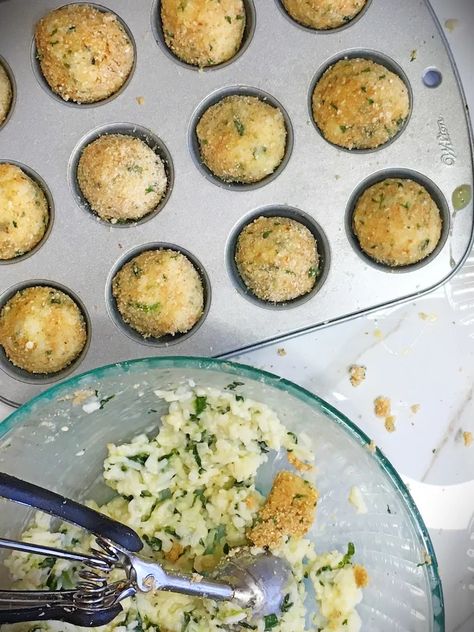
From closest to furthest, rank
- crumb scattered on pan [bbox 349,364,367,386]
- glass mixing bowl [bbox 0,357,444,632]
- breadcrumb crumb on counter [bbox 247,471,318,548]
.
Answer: glass mixing bowl [bbox 0,357,444,632], breadcrumb crumb on counter [bbox 247,471,318,548], crumb scattered on pan [bbox 349,364,367,386]

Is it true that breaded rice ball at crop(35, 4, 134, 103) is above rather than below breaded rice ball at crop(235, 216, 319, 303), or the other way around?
above

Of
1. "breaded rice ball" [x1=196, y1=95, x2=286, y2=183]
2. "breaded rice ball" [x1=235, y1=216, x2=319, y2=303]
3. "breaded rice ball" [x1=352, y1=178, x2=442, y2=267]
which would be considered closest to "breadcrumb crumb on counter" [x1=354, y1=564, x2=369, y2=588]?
"breaded rice ball" [x1=235, y1=216, x2=319, y2=303]

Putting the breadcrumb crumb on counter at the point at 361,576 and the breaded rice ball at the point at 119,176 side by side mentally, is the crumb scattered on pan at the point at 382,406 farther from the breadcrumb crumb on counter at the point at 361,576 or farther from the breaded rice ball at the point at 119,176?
the breaded rice ball at the point at 119,176

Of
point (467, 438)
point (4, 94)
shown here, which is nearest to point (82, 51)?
point (4, 94)

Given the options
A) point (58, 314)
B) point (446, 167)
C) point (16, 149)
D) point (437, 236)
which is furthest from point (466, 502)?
point (16, 149)

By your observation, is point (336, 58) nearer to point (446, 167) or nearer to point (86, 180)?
point (446, 167)

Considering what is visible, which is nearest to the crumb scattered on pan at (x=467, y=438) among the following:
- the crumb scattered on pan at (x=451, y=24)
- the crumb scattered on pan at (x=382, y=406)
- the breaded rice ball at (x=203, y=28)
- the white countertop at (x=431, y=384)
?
the white countertop at (x=431, y=384)

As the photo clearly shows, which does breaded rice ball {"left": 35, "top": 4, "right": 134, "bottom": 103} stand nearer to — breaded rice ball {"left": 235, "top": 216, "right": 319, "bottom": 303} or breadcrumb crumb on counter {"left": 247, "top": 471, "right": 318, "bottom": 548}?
breaded rice ball {"left": 235, "top": 216, "right": 319, "bottom": 303}
